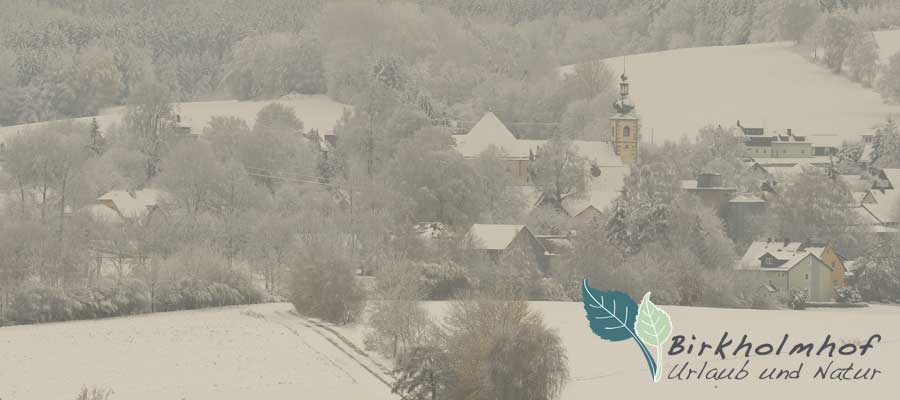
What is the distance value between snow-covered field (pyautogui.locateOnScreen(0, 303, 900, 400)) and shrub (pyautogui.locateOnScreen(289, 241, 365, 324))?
0.71 metres

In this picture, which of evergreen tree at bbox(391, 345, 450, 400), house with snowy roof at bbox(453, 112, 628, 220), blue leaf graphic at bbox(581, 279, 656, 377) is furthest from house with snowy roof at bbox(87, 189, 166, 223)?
evergreen tree at bbox(391, 345, 450, 400)

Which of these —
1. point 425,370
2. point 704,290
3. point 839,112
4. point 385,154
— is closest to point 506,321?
point 425,370

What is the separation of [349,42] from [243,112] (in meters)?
16.5

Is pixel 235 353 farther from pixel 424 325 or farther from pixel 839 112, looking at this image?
pixel 839 112

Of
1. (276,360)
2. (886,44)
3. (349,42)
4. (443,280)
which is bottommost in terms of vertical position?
(443,280)

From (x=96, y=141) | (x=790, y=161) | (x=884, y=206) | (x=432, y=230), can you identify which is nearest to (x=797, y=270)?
(x=432, y=230)

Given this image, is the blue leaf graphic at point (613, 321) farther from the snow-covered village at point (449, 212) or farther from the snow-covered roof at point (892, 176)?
the snow-covered roof at point (892, 176)

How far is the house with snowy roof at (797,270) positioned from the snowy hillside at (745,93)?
31.0m

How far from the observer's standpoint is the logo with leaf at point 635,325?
40938mm

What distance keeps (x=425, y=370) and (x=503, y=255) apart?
26.2 metres

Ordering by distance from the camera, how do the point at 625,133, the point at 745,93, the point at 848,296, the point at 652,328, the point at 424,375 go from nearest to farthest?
the point at 424,375
the point at 652,328
the point at 848,296
the point at 625,133
the point at 745,93

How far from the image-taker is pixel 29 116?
117m

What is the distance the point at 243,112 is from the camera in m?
113

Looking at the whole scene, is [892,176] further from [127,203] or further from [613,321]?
[613,321]
